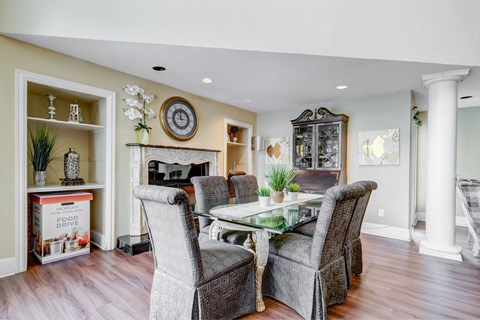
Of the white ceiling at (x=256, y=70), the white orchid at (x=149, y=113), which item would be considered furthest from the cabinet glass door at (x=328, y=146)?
the white orchid at (x=149, y=113)

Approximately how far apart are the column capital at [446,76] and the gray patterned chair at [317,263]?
2.32m

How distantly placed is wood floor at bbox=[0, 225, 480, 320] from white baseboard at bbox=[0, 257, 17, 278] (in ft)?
0.23

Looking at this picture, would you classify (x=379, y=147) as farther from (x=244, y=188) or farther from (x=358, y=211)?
(x=244, y=188)

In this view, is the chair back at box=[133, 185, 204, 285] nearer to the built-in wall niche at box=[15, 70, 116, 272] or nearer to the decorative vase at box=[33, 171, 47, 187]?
the built-in wall niche at box=[15, 70, 116, 272]

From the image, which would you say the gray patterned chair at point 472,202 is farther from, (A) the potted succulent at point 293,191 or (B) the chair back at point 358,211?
(A) the potted succulent at point 293,191

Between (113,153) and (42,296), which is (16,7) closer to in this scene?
(113,153)

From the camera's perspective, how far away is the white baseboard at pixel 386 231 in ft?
12.2

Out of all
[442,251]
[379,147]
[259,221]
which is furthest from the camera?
[379,147]

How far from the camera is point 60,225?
2.75 m

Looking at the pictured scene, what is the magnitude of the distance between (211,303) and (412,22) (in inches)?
130

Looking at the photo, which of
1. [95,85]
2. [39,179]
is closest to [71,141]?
[39,179]

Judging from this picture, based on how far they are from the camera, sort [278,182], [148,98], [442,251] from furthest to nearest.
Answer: [148,98], [442,251], [278,182]

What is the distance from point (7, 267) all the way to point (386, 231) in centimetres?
485

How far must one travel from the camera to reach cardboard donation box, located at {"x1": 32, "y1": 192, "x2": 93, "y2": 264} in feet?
8.69
